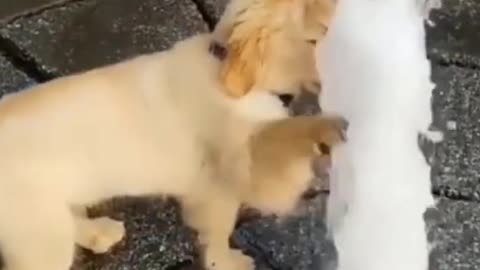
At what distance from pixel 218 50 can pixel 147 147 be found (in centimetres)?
15

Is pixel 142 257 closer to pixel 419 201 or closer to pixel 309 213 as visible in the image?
pixel 309 213

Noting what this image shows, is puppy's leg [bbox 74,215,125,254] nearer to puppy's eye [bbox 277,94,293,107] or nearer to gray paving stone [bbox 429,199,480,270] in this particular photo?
puppy's eye [bbox 277,94,293,107]

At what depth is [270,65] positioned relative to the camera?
141 centimetres

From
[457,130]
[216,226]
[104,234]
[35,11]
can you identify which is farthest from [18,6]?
[457,130]

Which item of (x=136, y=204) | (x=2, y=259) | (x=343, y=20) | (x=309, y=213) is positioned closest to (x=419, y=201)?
(x=309, y=213)

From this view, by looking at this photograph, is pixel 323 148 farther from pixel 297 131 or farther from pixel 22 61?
pixel 22 61

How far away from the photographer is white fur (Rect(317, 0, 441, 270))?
5.00 feet

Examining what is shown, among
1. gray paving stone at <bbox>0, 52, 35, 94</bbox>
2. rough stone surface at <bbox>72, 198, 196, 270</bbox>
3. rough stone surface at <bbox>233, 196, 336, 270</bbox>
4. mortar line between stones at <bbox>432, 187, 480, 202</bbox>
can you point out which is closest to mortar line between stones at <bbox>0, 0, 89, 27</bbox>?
gray paving stone at <bbox>0, 52, 35, 94</bbox>

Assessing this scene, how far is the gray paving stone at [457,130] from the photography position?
1.63 metres

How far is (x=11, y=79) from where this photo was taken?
5.61 feet

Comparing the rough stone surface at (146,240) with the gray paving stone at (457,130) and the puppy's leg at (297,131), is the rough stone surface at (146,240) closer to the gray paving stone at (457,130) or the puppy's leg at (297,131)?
the puppy's leg at (297,131)

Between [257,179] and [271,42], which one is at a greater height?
[271,42]

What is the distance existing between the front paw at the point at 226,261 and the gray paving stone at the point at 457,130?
0.30 m

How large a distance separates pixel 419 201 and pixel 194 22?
1.56 feet
